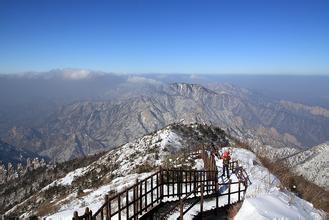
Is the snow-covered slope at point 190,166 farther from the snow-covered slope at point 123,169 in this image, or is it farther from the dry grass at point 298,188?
the dry grass at point 298,188

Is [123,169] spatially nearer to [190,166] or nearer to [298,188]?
[190,166]

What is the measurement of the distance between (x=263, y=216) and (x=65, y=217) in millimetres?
14038

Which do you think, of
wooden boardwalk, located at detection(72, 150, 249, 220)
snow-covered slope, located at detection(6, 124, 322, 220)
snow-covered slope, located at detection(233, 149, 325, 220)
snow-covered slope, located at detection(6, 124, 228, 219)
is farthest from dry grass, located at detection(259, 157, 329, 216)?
snow-covered slope, located at detection(6, 124, 228, 219)

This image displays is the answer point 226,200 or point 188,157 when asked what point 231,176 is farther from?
point 188,157

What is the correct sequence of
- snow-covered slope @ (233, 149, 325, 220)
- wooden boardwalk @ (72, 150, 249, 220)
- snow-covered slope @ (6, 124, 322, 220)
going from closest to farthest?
1. snow-covered slope @ (233, 149, 325, 220)
2. snow-covered slope @ (6, 124, 322, 220)
3. wooden boardwalk @ (72, 150, 249, 220)

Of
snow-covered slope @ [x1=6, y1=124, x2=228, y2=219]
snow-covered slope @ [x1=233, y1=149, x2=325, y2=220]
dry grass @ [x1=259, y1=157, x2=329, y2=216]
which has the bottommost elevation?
snow-covered slope @ [x1=6, y1=124, x2=228, y2=219]

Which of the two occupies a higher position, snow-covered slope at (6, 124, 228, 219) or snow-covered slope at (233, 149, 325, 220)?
snow-covered slope at (233, 149, 325, 220)

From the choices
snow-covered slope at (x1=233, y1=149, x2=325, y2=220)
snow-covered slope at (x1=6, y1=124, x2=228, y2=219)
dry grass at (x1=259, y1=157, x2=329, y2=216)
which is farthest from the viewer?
snow-covered slope at (x1=6, y1=124, x2=228, y2=219)

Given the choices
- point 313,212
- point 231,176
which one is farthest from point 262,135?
point 313,212

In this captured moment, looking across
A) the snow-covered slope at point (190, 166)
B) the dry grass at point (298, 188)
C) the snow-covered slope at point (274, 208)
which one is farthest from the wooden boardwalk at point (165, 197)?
the dry grass at point (298, 188)

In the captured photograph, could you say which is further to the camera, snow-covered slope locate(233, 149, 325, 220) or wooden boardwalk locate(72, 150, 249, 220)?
wooden boardwalk locate(72, 150, 249, 220)

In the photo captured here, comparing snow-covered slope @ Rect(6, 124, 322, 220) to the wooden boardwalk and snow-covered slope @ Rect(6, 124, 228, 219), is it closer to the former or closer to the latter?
snow-covered slope @ Rect(6, 124, 228, 219)

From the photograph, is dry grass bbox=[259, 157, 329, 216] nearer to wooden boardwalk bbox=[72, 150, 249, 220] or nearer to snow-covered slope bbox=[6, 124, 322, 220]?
snow-covered slope bbox=[6, 124, 322, 220]

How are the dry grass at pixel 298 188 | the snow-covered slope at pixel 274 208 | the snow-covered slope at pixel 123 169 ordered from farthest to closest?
the snow-covered slope at pixel 123 169
the dry grass at pixel 298 188
the snow-covered slope at pixel 274 208
